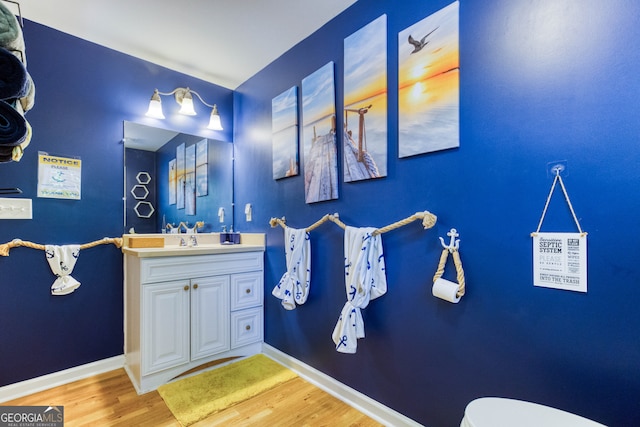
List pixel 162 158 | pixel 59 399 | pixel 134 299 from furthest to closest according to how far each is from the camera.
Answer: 1. pixel 162 158
2. pixel 134 299
3. pixel 59 399

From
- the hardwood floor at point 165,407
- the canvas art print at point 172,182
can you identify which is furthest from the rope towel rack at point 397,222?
the canvas art print at point 172,182

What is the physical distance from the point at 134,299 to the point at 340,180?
5.11 feet

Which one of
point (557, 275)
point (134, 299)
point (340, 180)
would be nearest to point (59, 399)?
point (134, 299)

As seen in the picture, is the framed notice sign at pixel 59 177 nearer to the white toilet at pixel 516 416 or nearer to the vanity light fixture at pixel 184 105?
the vanity light fixture at pixel 184 105

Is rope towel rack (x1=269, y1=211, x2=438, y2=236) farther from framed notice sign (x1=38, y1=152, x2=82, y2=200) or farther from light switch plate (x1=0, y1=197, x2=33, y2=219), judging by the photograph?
light switch plate (x1=0, y1=197, x2=33, y2=219)

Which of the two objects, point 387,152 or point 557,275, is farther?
point 387,152

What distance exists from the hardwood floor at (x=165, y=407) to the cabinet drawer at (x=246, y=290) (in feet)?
2.14

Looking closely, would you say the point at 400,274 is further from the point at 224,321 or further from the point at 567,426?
the point at 224,321

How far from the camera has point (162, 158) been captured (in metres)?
2.43

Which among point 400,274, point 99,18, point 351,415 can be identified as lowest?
point 351,415

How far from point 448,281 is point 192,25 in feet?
7.16

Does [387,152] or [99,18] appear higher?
[99,18]

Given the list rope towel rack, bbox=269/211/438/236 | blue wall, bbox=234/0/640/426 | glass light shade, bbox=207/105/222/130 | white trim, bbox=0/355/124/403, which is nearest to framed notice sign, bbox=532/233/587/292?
blue wall, bbox=234/0/640/426

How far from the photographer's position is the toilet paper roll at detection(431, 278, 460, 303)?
125 centimetres
